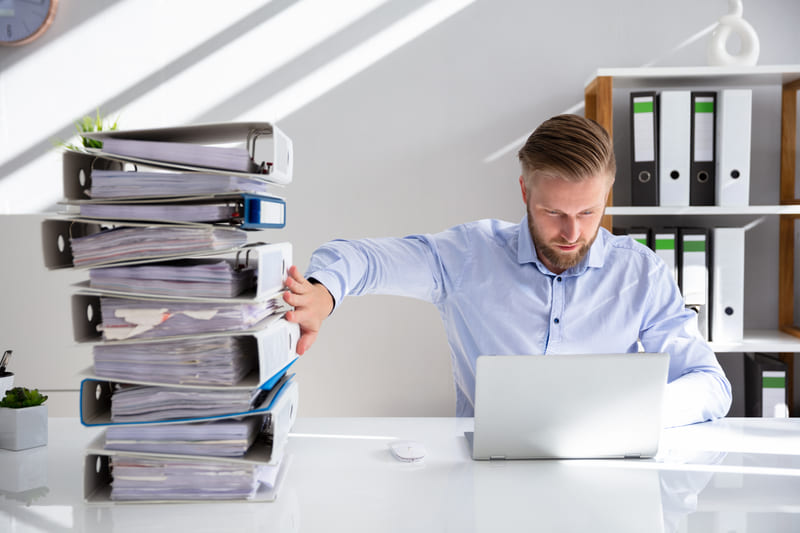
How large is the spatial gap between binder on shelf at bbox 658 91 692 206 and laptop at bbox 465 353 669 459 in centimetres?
136

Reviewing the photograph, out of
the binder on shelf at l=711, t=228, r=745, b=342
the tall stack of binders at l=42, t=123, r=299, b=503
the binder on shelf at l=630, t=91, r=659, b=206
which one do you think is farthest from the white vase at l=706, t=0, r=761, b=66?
the tall stack of binders at l=42, t=123, r=299, b=503

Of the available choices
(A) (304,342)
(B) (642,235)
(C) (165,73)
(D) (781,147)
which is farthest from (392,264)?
(D) (781,147)

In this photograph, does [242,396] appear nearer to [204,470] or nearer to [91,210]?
[204,470]

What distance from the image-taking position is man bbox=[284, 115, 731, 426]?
149 cm

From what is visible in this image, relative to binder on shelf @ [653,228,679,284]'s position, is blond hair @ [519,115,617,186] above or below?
above

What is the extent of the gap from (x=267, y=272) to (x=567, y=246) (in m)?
0.82

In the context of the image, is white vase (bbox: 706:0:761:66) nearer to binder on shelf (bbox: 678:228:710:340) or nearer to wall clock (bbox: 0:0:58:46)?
binder on shelf (bbox: 678:228:710:340)

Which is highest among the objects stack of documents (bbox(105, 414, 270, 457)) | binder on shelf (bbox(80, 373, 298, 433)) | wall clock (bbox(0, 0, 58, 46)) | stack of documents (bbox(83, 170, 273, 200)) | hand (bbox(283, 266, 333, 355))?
wall clock (bbox(0, 0, 58, 46))

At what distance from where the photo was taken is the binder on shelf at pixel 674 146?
2.23 meters

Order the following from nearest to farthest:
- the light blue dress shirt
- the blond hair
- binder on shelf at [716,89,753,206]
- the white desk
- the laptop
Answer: the white desk, the laptop, the blond hair, the light blue dress shirt, binder on shelf at [716,89,753,206]

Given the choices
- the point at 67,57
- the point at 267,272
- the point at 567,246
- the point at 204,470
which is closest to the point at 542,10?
the point at 567,246

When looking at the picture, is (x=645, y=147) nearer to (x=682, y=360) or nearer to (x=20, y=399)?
(x=682, y=360)

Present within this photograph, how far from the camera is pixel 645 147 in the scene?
7.47ft

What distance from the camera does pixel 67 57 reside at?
8.52ft
